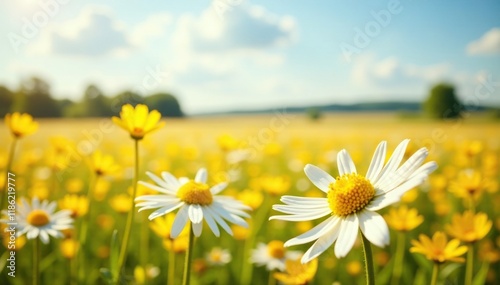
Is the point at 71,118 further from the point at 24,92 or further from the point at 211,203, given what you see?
the point at 211,203

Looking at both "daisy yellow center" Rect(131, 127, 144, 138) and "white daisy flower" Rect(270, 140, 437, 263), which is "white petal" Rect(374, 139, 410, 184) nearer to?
"white daisy flower" Rect(270, 140, 437, 263)

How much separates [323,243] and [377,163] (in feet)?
1.06

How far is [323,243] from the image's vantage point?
109cm

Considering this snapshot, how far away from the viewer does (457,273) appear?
3.11 metres

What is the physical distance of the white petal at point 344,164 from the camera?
4.49ft

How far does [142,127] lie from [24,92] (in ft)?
88.3

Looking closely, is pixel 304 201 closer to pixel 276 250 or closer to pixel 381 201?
pixel 381 201

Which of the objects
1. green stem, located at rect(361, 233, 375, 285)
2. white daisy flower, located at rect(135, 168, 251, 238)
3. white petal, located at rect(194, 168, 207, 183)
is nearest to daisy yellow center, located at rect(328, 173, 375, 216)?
green stem, located at rect(361, 233, 375, 285)

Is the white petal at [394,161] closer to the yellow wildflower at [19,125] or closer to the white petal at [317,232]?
the white petal at [317,232]

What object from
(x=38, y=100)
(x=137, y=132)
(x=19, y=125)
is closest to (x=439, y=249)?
(x=137, y=132)

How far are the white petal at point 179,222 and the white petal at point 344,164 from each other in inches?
21.8

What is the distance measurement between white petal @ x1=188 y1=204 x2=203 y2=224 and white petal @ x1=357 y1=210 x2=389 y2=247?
521 mm

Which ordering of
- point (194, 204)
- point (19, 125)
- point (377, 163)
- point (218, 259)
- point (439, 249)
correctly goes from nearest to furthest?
point (377, 163)
point (194, 204)
point (439, 249)
point (19, 125)
point (218, 259)

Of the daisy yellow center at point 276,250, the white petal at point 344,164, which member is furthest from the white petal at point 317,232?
the daisy yellow center at point 276,250
